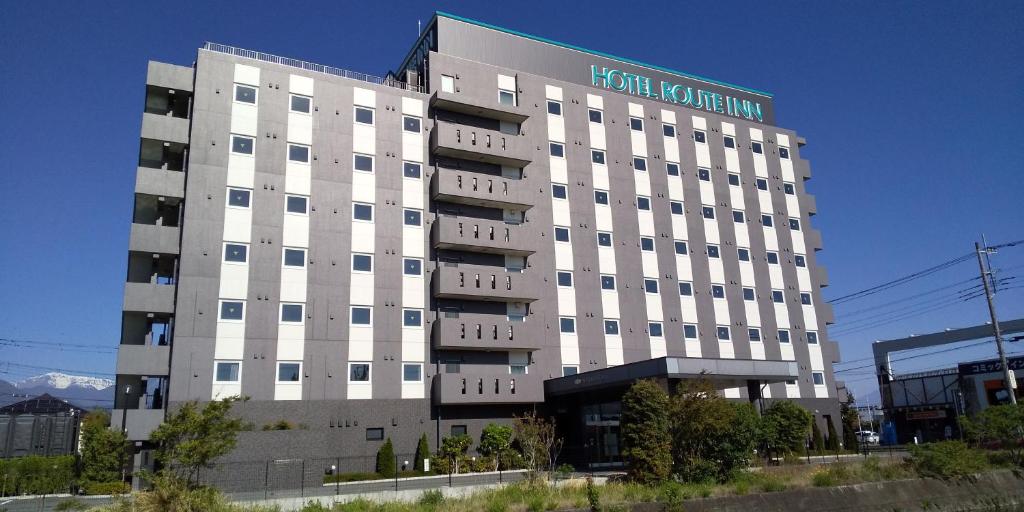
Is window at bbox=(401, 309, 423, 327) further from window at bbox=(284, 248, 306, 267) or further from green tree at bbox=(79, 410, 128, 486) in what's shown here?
green tree at bbox=(79, 410, 128, 486)

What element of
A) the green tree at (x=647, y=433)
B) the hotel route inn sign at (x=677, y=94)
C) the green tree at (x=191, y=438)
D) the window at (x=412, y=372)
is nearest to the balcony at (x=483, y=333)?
the window at (x=412, y=372)

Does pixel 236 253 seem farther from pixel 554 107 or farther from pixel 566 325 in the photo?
pixel 554 107

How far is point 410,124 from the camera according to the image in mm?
49562

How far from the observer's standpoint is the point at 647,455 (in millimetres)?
30578

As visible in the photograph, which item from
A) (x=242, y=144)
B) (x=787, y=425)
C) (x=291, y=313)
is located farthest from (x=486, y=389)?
(x=242, y=144)

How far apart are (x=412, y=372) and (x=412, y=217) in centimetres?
1035

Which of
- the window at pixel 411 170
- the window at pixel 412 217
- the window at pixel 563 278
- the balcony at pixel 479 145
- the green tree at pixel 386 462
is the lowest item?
the green tree at pixel 386 462

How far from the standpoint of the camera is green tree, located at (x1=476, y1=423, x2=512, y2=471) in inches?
1742

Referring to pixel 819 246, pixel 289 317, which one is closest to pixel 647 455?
pixel 289 317

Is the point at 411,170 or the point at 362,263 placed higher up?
the point at 411,170

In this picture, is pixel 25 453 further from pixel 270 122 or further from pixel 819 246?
pixel 819 246

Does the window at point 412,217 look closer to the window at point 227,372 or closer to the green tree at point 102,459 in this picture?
the window at point 227,372

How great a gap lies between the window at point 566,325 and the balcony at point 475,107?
49.8 ft

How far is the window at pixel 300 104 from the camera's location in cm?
4612
